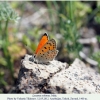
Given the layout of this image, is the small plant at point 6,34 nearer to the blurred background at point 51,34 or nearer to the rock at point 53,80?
the blurred background at point 51,34

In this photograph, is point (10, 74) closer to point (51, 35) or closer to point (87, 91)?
point (51, 35)

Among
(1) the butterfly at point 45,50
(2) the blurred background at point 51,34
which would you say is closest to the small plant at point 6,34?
(2) the blurred background at point 51,34

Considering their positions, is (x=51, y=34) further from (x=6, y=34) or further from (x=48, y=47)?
(x=48, y=47)

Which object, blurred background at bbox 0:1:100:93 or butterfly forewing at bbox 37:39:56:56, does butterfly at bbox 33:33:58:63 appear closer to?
butterfly forewing at bbox 37:39:56:56

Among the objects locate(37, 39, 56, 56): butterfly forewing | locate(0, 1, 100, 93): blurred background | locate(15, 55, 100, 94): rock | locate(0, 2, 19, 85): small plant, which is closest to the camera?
locate(15, 55, 100, 94): rock

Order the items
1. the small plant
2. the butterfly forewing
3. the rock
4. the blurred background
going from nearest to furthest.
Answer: the rock
the butterfly forewing
the small plant
the blurred background

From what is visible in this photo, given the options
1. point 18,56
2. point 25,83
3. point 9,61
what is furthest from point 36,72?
point 18,56

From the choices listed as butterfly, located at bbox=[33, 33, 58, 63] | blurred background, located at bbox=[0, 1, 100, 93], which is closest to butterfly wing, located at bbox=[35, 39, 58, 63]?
butterfly, located at bbox=[33, 33, 58, 63]

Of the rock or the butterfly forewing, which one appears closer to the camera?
the rock
